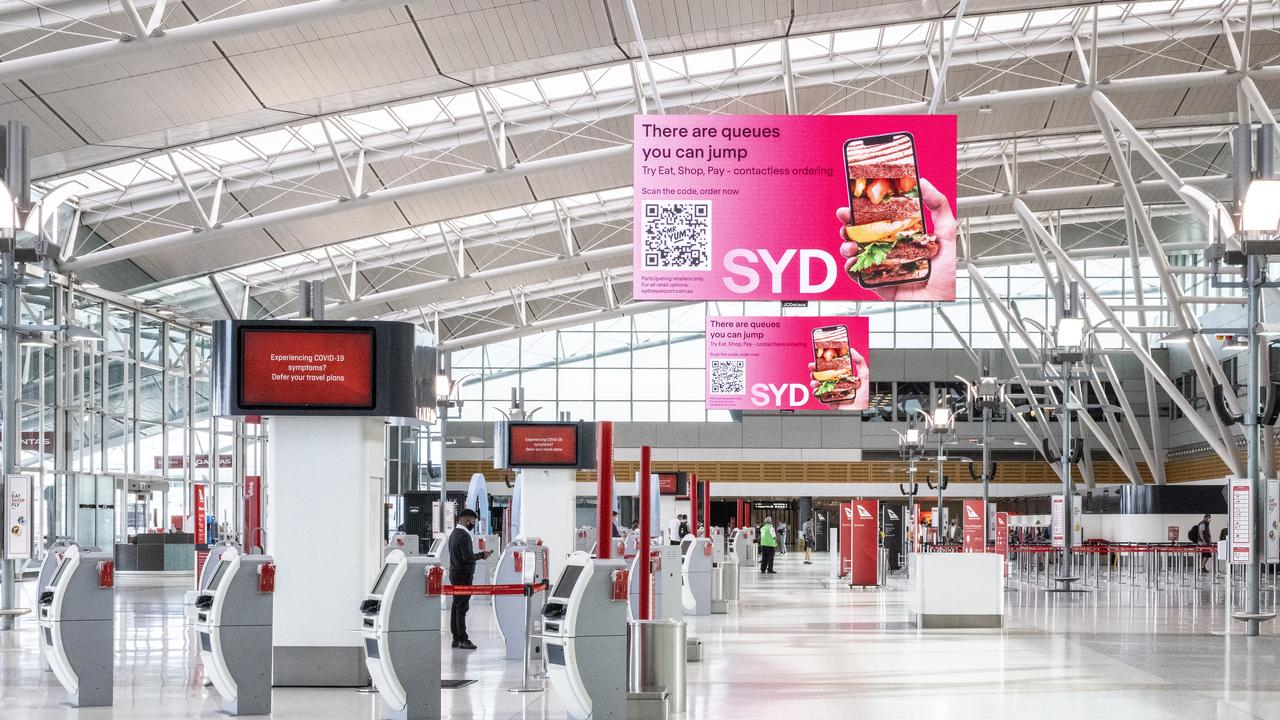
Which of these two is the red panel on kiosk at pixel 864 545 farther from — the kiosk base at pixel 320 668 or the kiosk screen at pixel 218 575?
the kiosk screen at pixel 218 575

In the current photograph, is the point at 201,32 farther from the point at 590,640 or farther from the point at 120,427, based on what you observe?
the point at 120,427

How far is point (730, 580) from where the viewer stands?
26.2 m

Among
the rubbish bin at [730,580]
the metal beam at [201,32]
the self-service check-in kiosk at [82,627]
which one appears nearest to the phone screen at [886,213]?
the self-service check-in kiosk at [82,627]

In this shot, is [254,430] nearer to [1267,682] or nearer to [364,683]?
[364,683]

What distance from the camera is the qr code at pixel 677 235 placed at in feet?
44.6

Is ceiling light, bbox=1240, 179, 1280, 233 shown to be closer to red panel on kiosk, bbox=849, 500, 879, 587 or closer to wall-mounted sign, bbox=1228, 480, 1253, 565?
wall-mounted sign, bbox=1228, 480, 1253, 565

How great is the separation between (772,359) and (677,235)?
41.5ft

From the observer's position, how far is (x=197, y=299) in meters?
41.1

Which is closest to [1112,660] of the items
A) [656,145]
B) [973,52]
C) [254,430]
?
[656,145]

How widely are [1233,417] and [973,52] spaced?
12.4 meters

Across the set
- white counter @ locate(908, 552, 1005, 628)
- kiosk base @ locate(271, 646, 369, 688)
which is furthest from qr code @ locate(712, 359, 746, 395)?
kiosk base @ locate(271, 646, 369, 688)

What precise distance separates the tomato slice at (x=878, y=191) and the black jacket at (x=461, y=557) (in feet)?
20.3

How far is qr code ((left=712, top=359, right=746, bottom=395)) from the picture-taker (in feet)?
85.1

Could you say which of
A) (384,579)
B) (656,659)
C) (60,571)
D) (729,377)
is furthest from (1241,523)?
(60,571)
